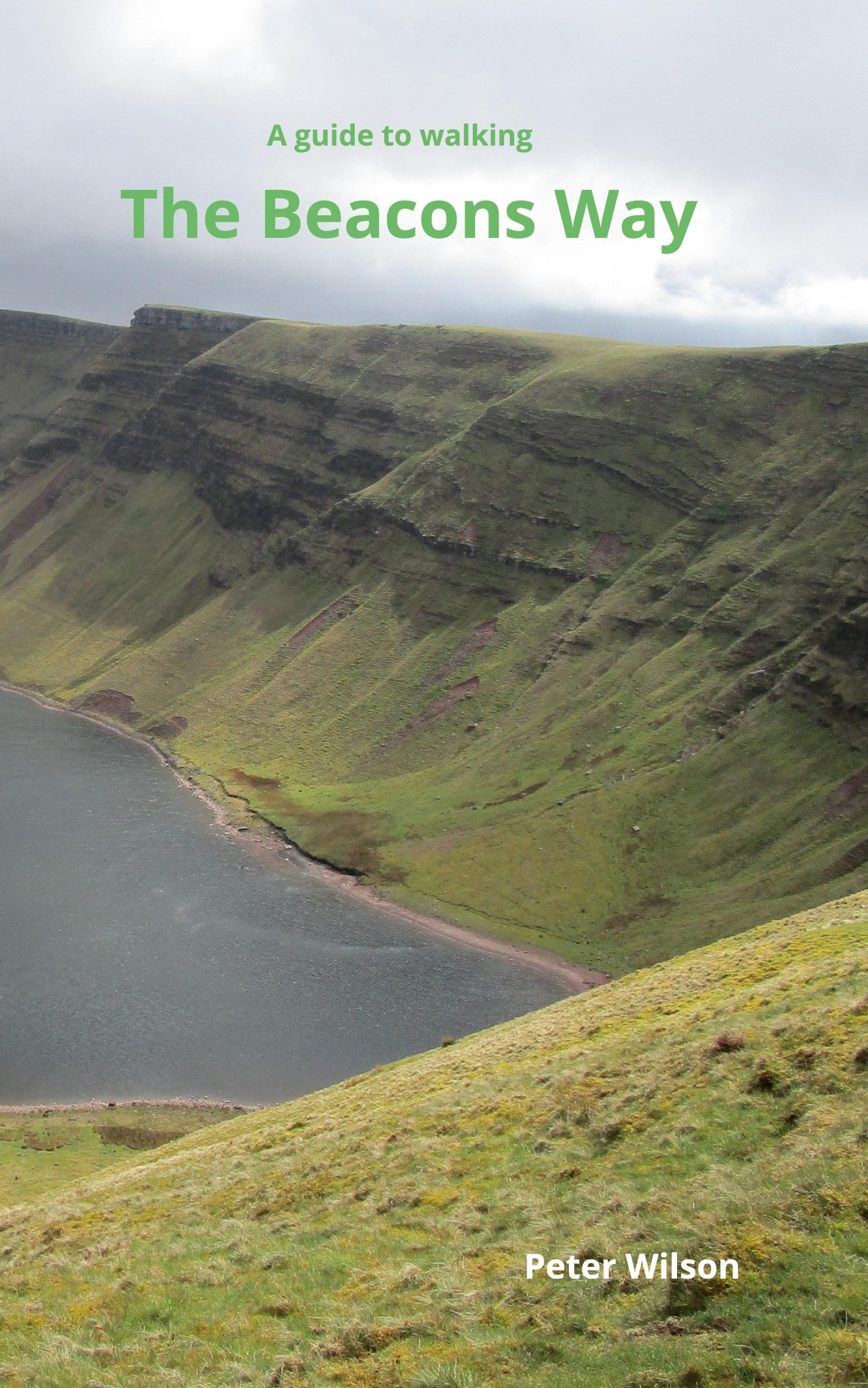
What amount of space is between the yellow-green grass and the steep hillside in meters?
44.3

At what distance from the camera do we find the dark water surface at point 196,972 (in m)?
79.9

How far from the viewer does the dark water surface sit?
79938 mm

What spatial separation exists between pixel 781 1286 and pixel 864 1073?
799 centimetres

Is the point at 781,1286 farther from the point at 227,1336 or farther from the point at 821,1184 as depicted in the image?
the point at 227,1336

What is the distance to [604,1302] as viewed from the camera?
18844 millimetres

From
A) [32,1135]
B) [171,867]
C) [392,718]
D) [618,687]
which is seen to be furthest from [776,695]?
[32,1135]

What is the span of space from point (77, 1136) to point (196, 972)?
2855 centimetres

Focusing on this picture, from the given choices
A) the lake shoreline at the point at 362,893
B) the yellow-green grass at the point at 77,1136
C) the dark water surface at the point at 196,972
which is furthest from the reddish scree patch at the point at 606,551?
the yellow-green grass at the point at 77,1136

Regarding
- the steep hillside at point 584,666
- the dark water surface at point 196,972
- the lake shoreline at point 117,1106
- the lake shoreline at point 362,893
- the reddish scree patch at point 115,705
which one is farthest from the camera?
the reddish scree patch at point 115,705

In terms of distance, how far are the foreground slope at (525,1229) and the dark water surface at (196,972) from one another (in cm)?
3975

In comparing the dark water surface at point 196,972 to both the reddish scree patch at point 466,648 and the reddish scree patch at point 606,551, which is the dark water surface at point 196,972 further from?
the reddish scree patch at point 606,551

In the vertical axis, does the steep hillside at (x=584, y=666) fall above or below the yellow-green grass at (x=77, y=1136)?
above

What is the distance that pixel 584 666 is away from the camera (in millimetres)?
143000

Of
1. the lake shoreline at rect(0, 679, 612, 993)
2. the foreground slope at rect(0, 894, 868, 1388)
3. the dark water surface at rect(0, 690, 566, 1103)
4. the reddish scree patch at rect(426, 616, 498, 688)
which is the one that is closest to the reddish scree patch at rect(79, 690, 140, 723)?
the lake shoreline at rect(0, 679, 612, 993)
